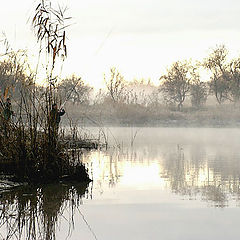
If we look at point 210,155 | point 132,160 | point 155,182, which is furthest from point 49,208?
point 210,155

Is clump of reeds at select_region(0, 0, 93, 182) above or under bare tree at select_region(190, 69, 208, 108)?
under

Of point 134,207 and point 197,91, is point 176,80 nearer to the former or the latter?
point 197,91

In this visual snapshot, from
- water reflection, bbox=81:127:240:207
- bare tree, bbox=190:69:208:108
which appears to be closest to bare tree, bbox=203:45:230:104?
bare tree, bbox=190:69:208:108

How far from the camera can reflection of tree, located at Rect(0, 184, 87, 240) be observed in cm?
437

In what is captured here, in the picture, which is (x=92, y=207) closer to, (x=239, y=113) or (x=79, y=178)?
(x=79, y=178)

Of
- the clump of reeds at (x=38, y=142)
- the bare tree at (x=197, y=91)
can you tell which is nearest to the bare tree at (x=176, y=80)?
the bare tree at (x=197, y=91)

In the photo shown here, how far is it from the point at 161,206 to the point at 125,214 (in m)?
0.62

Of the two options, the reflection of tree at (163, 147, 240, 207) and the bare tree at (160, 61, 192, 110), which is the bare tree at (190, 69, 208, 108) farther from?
the reflection of tree at (163, 147, 240, 207)

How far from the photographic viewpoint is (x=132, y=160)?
11.1 meters

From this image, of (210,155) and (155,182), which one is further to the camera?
(210,155)

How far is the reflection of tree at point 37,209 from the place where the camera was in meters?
4.37

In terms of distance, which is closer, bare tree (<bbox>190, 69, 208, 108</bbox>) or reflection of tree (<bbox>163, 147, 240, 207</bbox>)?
reflection of tree (<bbox>163, 147, 240, 207</bbox>)

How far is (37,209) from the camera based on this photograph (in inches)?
207

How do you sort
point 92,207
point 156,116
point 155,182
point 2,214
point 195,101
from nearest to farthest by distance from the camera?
point 2,214 → point 92,207 → point 155,182 → point 156,116 → point 195,101
